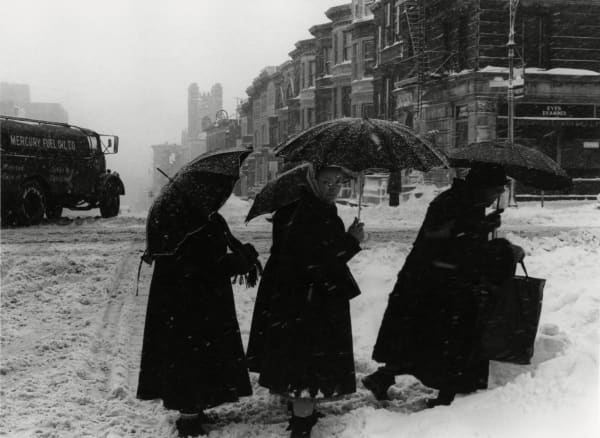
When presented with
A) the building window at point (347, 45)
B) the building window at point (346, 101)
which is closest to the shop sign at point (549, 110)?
the building window at point (346, 101)

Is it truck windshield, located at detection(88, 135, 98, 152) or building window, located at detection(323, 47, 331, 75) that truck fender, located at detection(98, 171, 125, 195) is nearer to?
truck windshield, located at detection(88, 135, 98, 152)

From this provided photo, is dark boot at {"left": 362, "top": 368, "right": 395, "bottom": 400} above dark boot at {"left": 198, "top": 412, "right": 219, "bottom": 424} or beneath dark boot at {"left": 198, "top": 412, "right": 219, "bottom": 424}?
above

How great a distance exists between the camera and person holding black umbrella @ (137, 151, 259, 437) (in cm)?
439

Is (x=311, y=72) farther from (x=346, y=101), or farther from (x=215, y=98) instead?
(x=215, y=98)

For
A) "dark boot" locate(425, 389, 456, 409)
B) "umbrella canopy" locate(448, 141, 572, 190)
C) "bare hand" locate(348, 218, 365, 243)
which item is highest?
"umbrella canopy" locate(448, 141, 572, 190)

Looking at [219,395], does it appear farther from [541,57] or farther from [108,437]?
[541,57]

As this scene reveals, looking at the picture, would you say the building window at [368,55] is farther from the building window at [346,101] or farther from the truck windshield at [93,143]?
the truck windshield at [93,143]

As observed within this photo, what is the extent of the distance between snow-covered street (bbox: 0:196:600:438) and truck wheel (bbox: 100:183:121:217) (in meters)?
9.02

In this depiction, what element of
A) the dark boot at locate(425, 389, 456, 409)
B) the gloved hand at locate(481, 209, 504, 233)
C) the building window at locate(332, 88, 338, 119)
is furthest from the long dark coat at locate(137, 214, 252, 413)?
the building window at locate(332, 88, 338, 119)

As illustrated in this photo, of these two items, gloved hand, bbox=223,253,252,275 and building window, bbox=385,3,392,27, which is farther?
building window, bbox=385,3,392,27

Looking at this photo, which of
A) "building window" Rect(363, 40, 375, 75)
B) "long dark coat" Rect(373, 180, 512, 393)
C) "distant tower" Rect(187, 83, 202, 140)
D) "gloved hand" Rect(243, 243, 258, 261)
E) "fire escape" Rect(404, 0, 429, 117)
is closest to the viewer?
"gloved hand" Rect(243, 243, 258, 261)

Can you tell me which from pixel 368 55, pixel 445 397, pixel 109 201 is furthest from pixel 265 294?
pixel 368 55

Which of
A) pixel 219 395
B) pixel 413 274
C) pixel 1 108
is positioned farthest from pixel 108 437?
pixel 1 108

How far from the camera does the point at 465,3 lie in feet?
83.7
